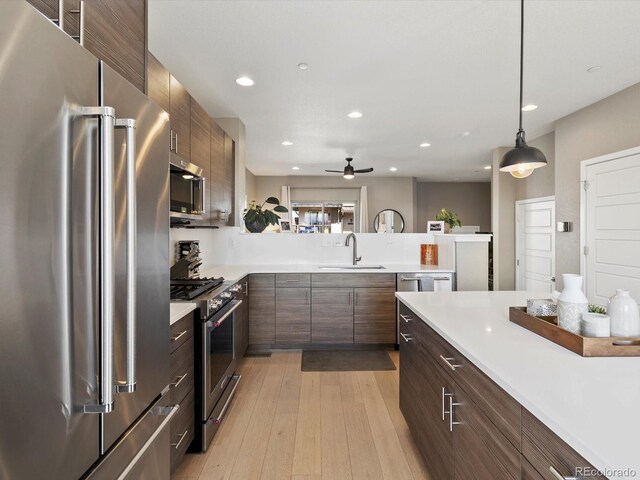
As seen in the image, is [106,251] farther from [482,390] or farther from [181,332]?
[482,390]

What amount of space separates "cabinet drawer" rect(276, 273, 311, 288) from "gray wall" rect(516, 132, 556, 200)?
12.0ft

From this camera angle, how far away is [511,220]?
552cm

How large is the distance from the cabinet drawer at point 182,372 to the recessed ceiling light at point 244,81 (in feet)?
7.51

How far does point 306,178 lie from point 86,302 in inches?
306

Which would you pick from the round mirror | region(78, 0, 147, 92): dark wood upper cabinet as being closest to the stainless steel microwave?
region(78, 0, 147, 92): dark wood upper cabinet

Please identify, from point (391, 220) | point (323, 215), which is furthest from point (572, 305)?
point (323, 215)

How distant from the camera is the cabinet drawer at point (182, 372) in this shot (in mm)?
1645

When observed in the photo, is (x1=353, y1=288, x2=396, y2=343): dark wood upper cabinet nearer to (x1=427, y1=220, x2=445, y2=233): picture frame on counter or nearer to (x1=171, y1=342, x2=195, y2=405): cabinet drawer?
(x1=427, y1=220, x2=445, y2=233): picture frame on counter

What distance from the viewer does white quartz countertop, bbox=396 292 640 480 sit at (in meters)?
0.67

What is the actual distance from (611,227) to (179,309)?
4.19 metres

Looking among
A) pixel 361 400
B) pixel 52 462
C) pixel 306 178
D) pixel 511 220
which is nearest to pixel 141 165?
pixel 52 462

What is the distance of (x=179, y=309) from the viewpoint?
5.86 ft

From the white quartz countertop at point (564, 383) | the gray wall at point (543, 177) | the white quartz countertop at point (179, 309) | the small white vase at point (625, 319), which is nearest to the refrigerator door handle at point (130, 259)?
the white quartz countertop at point (179, 309)

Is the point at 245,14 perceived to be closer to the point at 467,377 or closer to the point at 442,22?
the point at 442,22
